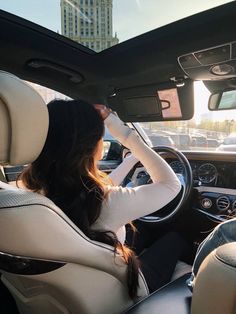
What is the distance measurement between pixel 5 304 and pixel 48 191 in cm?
65

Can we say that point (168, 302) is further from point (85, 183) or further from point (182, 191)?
point (182, 191)

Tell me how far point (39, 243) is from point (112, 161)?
2986 mm

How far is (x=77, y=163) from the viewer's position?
1635 mm

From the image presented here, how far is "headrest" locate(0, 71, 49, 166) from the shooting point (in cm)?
126

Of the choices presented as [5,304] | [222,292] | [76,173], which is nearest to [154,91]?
[76,173]

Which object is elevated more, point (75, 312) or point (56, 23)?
point (56, 23)

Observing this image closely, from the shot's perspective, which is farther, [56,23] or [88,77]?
[88,77]

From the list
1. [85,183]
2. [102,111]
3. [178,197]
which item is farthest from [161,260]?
[102,111]

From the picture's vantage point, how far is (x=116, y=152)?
4.24m

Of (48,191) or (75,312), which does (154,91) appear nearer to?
(48,191)

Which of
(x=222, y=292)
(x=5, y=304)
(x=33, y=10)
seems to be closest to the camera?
(x=222, y=292)

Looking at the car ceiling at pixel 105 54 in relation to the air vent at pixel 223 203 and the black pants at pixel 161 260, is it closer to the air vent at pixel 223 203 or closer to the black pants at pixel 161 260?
the air vent at pixel 223 203

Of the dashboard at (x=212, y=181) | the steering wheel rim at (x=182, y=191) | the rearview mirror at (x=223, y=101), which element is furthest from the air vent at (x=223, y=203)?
the rearview mirror at (x=223, y=101)

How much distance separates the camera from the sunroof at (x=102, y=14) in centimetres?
216
